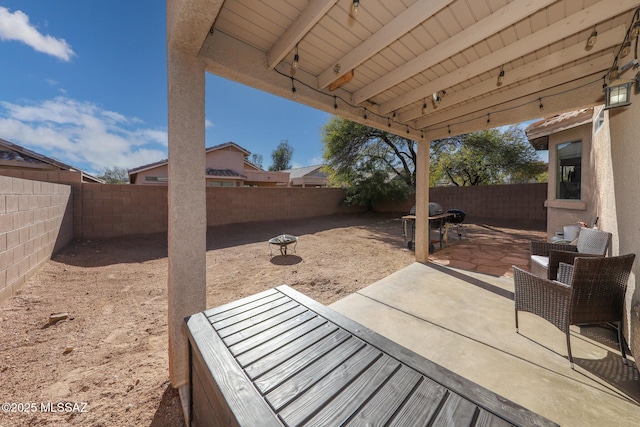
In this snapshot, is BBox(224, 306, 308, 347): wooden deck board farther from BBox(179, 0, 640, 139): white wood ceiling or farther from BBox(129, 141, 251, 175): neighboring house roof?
BBox(129, 141, 251, 175): neighboring house roof

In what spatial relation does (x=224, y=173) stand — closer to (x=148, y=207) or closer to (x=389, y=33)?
(x=148, y=207)

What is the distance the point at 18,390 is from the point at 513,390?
363cm

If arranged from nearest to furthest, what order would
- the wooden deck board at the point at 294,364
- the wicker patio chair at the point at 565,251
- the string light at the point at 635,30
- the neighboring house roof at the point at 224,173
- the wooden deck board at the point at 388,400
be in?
the wooden deck board at the point at 388,400, the wooden deck board at the point at 294,364, the string light at the point at 635,30, the wicker patio chair at the point at 565,251, the neighboring house roof at the point at 224,173

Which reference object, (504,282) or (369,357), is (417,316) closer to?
(369,357)

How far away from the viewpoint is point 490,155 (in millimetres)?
12445

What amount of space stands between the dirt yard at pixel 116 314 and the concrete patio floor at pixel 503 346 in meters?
0.94

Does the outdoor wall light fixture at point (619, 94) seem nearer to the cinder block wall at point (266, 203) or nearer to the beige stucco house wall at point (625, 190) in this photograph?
the beige stucco house wall at point (625, 190)

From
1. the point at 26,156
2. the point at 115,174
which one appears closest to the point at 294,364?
the point at 26,156

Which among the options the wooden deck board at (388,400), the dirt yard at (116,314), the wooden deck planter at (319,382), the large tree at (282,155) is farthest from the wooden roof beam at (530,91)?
the large tree at (282,155)

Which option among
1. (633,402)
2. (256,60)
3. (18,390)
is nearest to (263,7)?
(256,60)

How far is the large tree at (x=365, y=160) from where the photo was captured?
40.5 feet

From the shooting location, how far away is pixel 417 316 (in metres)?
2.60

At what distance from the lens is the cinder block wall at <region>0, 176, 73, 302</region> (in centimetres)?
283

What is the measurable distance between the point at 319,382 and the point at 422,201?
4.06 meters
